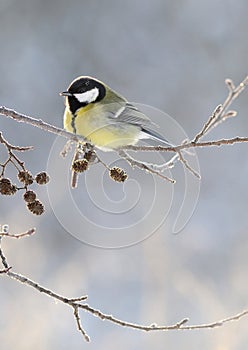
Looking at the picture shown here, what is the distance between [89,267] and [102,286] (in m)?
0.11

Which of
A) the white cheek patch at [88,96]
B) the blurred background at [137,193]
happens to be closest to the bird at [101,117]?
the white cheek patch at [88,96]

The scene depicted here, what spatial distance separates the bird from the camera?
1.37 m

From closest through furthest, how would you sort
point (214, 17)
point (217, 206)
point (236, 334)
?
point (236, 334)
point (217, 206)
point (214, 17)

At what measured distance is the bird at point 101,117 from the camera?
1.37 m

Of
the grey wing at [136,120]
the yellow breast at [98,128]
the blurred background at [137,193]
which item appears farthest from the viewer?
the blurred background at [137,193]

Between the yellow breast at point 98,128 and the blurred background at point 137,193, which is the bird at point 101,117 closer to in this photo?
the yellow breast at point 98,128

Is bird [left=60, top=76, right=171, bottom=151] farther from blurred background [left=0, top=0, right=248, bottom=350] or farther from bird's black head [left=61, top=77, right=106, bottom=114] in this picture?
blurred background [left=0, top=0, right=248, bottom=350]

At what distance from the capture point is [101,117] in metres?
1.43

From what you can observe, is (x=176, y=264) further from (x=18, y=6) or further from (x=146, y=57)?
(x=18, y=6)

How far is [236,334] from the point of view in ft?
7.67

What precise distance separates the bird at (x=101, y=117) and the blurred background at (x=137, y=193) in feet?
2.20

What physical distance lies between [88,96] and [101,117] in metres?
0.06

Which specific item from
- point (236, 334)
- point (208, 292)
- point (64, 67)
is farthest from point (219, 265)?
point (64, 67)

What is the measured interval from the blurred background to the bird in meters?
0.67
